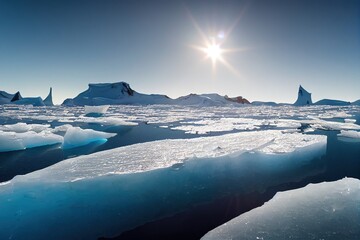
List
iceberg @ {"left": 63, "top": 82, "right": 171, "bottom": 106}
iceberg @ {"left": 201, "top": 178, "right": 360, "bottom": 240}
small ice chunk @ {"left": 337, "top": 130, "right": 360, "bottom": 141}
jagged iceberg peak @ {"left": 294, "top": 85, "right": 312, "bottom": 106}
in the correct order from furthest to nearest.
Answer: jagged iceberg peak @ {"left": 294, "top": 85, "right": 312, "bottom": 106}, iceberg @ {"left": 63, "top": 82, "right": 171, "bottom": 106}, small ice chunk @ {"left": 337, "top": 130, "right": 360, "bottom": 141}, iceberg @ {"left": 201, "top": 178, "right": 360, "bottom": 240}

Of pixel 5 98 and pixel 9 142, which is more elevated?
pixel 5 98

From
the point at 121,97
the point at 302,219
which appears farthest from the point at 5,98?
the point at 302,219

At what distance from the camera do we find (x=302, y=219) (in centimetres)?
307

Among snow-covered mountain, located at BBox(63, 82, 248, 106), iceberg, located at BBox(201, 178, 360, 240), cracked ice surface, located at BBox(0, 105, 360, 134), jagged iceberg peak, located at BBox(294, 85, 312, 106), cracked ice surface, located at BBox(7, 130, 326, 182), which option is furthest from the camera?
jagged iceberg peak, located at BBox(294, 85, 312, 106)

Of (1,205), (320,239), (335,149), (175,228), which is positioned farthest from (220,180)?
(335,149)

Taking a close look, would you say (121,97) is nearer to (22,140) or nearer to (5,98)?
(5,98)

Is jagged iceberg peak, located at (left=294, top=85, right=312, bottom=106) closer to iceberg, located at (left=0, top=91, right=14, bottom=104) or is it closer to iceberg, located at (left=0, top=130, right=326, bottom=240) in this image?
iceberg, located at (left=0, top=130, right=326, bottom=240)

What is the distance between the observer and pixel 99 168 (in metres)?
4.50

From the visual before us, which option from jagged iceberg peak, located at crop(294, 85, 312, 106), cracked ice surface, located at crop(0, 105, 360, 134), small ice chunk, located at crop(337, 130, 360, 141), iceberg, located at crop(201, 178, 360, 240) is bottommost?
iceberg, located at crop(201, 178, 360, 240)

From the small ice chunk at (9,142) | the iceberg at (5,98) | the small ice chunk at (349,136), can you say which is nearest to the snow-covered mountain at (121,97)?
the iceberg at (5,98)

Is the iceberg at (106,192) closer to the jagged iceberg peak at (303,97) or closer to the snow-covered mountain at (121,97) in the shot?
the snow-covered mountain at (121,97)

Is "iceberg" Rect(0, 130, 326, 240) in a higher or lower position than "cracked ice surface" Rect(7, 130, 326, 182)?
lower

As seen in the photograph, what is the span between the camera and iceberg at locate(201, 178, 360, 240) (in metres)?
2.77

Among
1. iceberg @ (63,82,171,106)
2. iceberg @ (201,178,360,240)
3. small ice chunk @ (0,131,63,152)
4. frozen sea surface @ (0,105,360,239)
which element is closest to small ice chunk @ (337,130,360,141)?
frozen sea surface @ (0,105,360,239)
